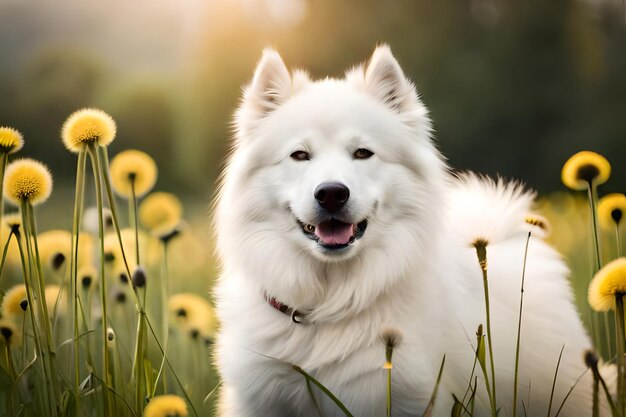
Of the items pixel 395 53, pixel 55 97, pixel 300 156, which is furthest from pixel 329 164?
pixel 55 97

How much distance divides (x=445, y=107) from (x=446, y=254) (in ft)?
2.48

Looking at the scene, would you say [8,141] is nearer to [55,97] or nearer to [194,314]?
[55,97]

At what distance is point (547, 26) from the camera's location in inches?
129

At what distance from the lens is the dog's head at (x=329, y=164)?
9.04 feet

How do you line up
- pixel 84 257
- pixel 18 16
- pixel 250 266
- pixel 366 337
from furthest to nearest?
pixel 18 16 < pixel 84 257 < pixel 250 266 < pixel 366 337

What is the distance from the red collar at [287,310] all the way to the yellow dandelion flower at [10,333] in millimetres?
1081

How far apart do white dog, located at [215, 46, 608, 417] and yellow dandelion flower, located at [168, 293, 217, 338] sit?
33 centimetres

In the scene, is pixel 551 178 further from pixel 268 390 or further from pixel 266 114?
pixel 268 390

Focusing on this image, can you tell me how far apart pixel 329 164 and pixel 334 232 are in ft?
0.91

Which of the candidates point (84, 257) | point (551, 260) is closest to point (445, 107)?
point (551, 260)

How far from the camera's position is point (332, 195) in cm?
259

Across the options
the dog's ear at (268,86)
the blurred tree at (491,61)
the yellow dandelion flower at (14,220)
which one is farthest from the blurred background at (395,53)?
the yellow dandelion flower at (14,220)

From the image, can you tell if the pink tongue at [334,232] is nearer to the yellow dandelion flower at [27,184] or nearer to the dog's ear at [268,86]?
the dog's ear at [268,86]

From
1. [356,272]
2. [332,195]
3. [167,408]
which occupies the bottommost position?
[167,408]
